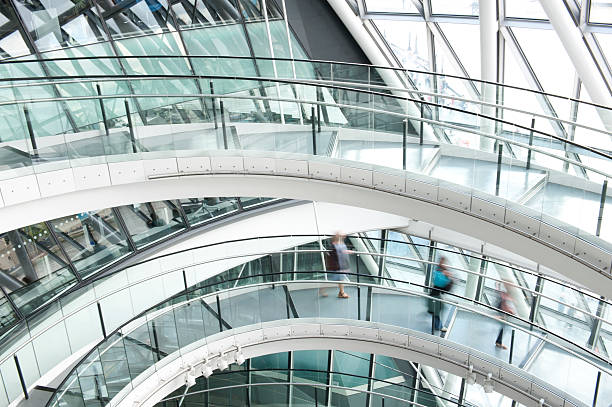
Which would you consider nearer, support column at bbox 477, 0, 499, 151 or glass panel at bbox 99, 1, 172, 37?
support column at bbox 477, 0, 499, 151

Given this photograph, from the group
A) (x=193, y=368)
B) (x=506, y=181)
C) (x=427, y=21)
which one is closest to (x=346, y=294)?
(x=193, y=368)

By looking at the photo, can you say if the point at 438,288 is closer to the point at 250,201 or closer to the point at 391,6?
the point at 250,201

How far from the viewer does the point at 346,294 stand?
56.9 feet

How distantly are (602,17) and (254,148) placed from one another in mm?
7808

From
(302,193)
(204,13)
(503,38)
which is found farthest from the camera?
(204,13)

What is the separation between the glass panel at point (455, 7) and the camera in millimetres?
17266

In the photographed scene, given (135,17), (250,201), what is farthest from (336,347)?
(135,17)

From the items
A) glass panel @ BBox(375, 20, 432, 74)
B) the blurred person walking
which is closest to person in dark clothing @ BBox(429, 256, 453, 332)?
the blurred person walking

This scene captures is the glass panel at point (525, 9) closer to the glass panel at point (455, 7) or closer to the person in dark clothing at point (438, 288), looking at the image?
the glass panel at point (455, 7)

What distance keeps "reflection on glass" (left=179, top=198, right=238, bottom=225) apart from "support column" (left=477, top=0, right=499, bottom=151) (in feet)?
25.2

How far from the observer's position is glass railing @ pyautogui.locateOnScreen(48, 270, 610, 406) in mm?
14250

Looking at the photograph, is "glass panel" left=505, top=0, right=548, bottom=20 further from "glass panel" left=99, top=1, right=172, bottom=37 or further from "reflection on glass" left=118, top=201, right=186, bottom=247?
"reflection on glass" left=118, top=201, right=186, bottom=247

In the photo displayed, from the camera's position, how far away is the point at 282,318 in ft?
56.0

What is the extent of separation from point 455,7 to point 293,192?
772 cm
